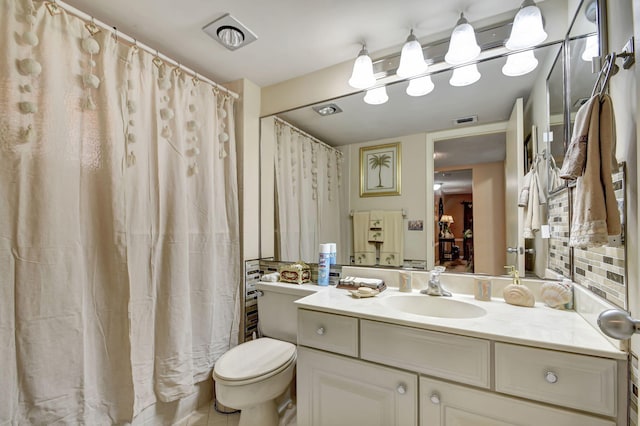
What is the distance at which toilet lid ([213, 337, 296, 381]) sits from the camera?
4.16 ft

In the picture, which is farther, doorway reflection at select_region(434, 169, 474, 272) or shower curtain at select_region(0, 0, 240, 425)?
doorway reflection at select_region(434, 169, 474, 272)

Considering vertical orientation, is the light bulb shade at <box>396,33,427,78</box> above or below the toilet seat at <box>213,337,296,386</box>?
above

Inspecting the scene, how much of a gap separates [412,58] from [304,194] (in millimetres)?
1069

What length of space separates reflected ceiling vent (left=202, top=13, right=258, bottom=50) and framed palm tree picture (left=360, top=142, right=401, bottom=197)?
2.93 ft

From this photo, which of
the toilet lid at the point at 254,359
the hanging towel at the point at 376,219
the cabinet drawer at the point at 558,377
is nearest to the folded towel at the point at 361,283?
the hanging towel at the point at 376,219

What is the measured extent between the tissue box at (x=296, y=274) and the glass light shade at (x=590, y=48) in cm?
160

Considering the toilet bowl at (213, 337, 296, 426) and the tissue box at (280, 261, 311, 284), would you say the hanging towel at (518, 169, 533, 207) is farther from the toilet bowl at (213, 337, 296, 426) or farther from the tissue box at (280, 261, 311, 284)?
the toilet bowl at (213, 337, 296, 426)

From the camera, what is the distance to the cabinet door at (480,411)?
0.77m

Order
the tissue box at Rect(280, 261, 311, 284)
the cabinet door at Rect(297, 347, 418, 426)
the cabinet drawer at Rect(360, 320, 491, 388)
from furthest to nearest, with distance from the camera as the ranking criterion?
the tissue box at Rect(280, 261, 311, 284) → the cabinet door at Rect(297, 347, 418, 426) → the cabinet drawer at Rect(360, 320, 491, 388)

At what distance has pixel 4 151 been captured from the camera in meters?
0.98

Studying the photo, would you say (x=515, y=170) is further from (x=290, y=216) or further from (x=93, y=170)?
(x=93, y=170)

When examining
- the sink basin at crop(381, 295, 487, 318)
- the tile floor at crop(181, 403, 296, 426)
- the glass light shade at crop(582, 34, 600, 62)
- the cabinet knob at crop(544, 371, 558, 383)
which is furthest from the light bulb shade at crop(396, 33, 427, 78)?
the tile floor at crop(181, 403, 296, 426)

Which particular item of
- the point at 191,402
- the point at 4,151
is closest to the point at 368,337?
the point at 191,402

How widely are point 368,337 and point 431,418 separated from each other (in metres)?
0.32
